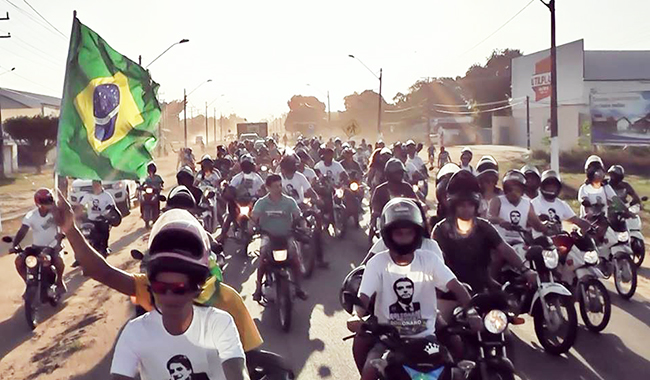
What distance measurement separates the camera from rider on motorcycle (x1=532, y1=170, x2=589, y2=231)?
28.7ft

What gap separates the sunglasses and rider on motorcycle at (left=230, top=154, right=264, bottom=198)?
9368mm

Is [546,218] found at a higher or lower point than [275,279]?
higher

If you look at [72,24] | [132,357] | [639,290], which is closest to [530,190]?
[639,290]

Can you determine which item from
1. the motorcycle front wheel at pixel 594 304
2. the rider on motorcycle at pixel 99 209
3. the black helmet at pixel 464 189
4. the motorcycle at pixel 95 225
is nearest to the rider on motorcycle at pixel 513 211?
the motorcycle front wheel at pixel 594 304

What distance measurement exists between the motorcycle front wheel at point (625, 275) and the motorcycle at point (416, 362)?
6.29 metres

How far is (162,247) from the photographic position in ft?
9.63

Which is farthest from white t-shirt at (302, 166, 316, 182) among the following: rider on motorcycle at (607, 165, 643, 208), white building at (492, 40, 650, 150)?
white building at (492, 40, 650, 150)

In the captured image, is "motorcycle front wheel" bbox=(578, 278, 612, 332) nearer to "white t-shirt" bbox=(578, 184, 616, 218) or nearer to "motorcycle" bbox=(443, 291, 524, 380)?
"white t-shirt" bbox=(578, 184, 616, 218)

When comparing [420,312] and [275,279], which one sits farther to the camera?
[275,279]

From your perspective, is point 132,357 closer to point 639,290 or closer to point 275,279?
point 275,279

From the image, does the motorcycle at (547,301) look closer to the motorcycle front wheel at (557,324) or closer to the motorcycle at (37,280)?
the motorcycle front wheel at (557,324)

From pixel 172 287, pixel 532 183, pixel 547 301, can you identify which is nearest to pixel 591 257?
pixel 547 301

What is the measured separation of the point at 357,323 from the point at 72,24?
123 inches

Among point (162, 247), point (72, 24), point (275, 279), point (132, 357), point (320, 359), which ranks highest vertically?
point (72, 24)
